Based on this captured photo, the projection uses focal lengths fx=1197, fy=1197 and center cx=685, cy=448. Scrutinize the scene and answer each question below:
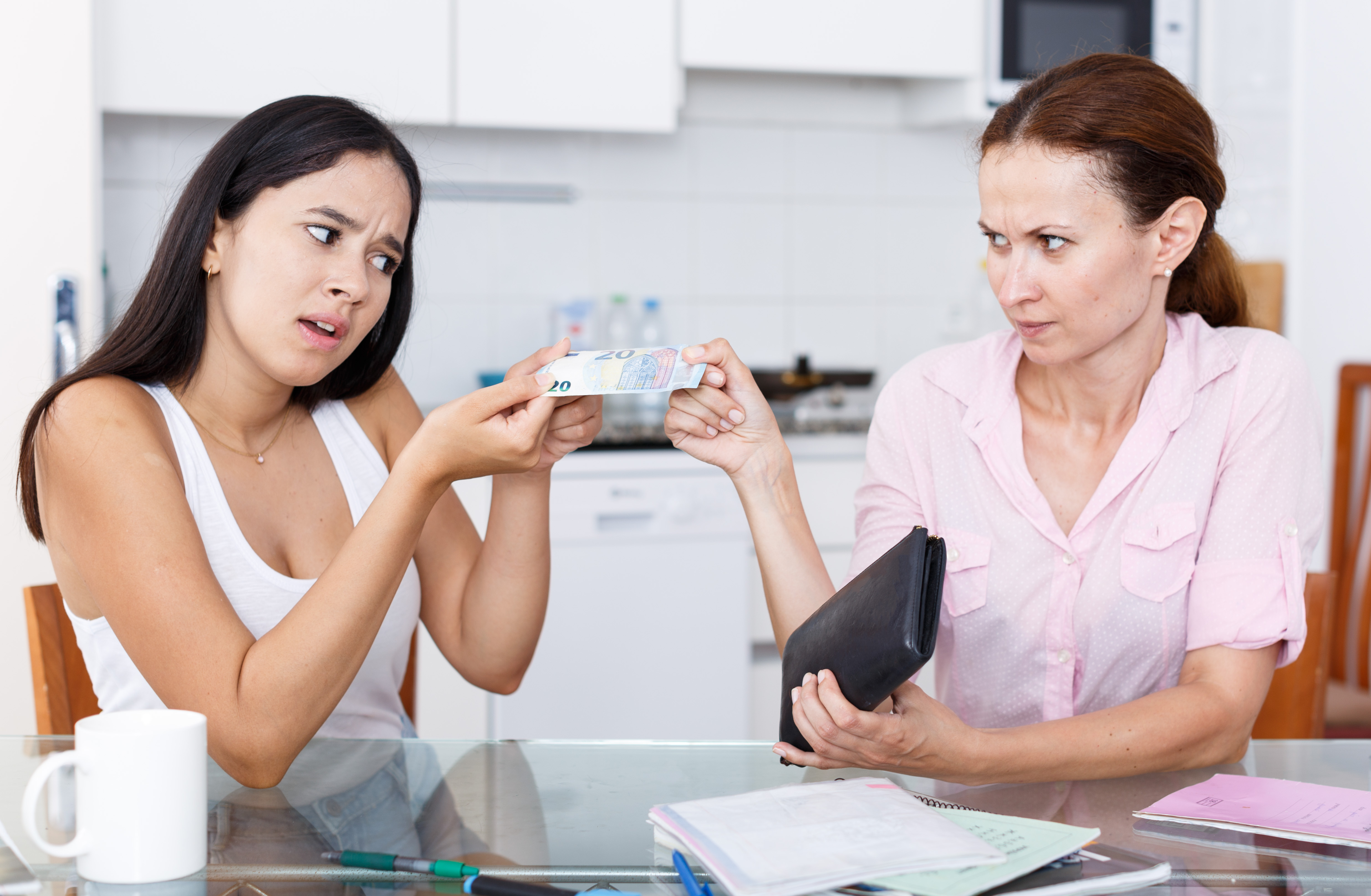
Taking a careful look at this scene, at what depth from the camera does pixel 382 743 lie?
3.42 feet

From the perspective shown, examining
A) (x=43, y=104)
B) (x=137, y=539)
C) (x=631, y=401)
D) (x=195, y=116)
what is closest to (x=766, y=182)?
(x=631, y=401)

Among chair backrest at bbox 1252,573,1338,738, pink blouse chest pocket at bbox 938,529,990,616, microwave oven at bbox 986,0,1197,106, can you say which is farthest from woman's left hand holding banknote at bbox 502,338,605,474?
microwave oven at bbox 986,0,1197,106

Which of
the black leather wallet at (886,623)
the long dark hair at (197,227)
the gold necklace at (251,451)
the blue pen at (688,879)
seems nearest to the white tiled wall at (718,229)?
the gold necklace at (251,451)

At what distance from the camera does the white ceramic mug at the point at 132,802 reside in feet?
2.31

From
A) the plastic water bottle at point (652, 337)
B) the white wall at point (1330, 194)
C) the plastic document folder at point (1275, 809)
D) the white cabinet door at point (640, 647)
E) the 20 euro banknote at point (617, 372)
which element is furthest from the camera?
the plastic water bottle at point (652, 337)

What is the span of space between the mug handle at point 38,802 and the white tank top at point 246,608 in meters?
0.37

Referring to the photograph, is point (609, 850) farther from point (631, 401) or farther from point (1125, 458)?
point (631, 401)

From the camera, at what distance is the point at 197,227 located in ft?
3.84

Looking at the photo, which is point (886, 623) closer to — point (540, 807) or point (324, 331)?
point (540, 807)

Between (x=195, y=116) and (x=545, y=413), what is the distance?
76.9 inches

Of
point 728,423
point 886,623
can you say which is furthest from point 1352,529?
point 886,623

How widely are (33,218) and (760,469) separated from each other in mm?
1658

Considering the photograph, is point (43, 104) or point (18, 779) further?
point (43, 104)

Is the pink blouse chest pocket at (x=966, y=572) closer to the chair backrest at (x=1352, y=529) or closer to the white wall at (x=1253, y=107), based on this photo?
the chair backrest at (x=1352, y=529)
